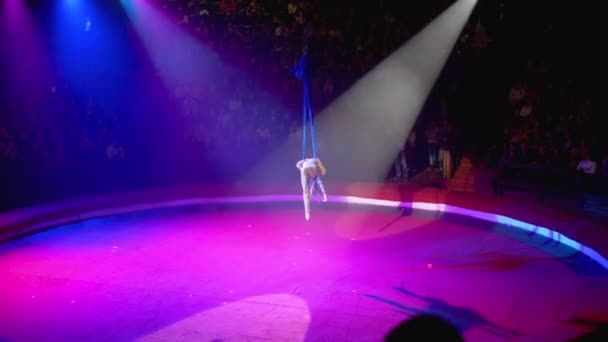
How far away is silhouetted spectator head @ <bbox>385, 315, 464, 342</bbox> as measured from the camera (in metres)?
1.42

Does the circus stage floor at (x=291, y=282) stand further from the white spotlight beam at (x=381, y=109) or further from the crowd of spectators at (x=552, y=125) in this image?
the white spotlight beam at (x=381, y=109)

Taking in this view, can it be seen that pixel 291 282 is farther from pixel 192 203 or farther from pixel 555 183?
pixel 555 183

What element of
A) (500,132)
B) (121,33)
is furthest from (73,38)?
(500,132)

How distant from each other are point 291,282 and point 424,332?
4.23 meters

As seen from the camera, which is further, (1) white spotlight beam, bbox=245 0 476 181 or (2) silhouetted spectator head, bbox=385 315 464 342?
(1) white spotlight beam, bbox=245 0 476 181

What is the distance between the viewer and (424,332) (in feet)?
4.72

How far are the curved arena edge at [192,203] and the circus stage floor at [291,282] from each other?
0.28 meters

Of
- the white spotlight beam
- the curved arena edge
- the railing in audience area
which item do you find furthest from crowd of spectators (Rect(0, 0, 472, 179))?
the railing in audience area

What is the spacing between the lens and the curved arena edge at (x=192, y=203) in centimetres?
747

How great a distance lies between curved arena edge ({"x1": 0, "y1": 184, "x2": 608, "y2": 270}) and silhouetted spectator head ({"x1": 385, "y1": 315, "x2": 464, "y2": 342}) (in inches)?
218

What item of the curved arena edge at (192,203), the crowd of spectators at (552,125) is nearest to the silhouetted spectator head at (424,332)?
the curved arena edge at (192,203)

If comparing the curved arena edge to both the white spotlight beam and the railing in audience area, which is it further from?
the white spotlight beam

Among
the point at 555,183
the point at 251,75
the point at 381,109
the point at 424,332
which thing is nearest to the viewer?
the point at 424,332

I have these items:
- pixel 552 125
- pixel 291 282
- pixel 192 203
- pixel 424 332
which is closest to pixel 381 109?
pixel 552 125
